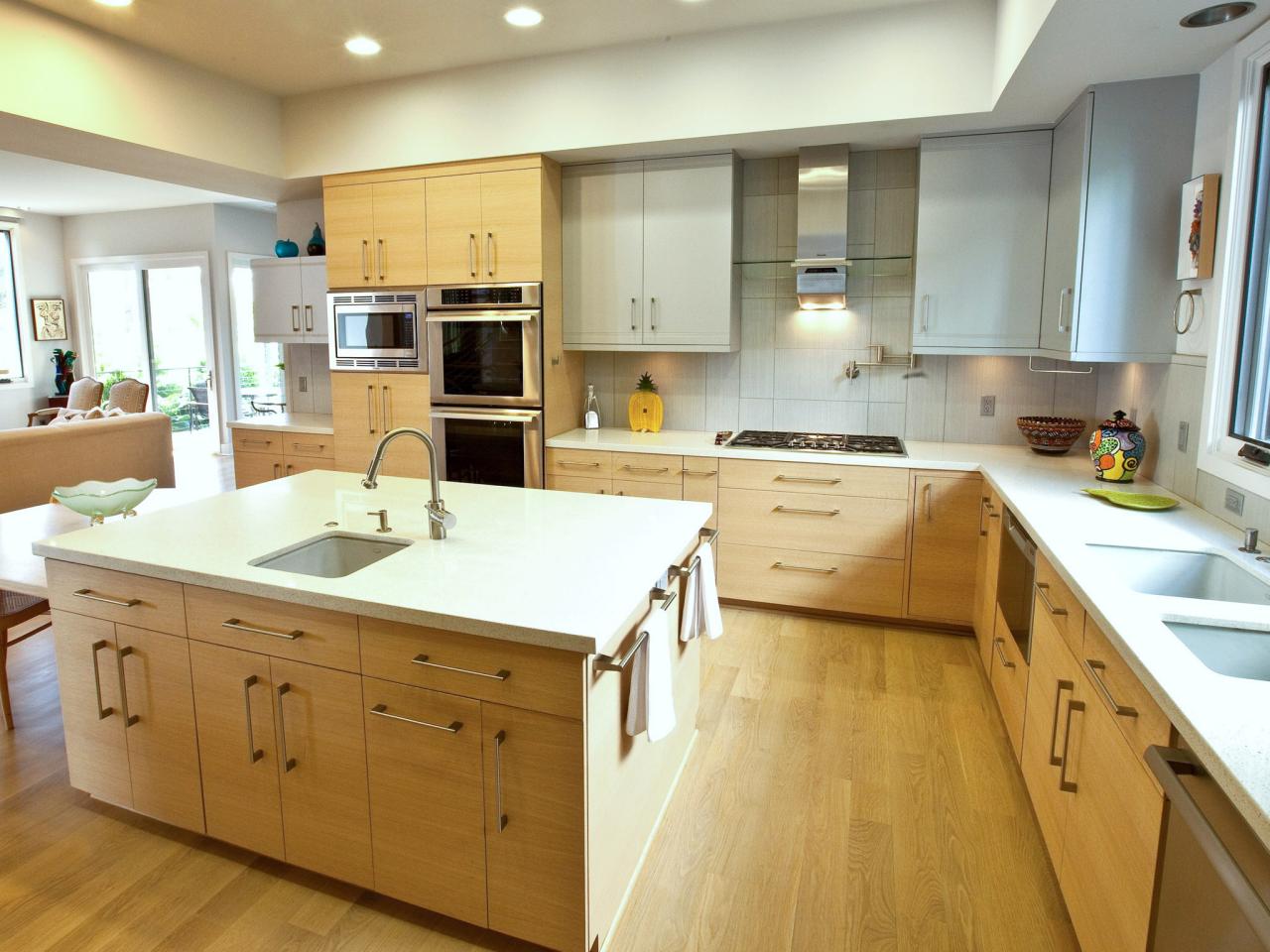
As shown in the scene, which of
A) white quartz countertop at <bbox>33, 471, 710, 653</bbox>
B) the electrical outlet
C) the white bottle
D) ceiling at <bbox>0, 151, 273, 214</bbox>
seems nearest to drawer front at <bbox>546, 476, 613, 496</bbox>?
the white bottle

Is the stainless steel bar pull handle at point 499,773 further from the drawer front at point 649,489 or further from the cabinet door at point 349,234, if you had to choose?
the cabinet door at point 349,234

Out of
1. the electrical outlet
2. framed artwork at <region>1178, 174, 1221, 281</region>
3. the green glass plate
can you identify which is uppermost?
framed artwork at <region>1178, 174, 1221, 281</region>

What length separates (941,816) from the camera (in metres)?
2.27

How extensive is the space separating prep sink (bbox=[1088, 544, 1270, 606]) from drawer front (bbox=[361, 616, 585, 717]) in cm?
134

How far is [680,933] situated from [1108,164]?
2.89m

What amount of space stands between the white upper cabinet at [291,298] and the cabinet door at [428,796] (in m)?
3.86

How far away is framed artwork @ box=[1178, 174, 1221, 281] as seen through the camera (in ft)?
7.94

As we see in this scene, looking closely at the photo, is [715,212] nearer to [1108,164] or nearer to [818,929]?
[1108,164]

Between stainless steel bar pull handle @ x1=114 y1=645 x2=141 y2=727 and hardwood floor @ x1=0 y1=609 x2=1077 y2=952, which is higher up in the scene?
stainless steel bar pull handle @ x1=114 y1=645 x2=141 y2=727

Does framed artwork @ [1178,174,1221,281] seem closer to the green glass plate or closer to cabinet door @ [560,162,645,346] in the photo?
the green glass plate

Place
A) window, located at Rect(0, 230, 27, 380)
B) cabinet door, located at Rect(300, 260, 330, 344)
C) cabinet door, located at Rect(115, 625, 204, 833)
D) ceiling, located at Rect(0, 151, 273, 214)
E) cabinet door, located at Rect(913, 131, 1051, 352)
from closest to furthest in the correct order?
cabinet door, located at Rect(115, 625, 204, 833) → cabinet door, located at Rect(913, 131, 1051, 352) → cabinet door, located at Rect(300, 260, 330, 344) → ceiling, located at Rect(0, 151, 273, 214) → window, located at Rect(0, 230, 27, 380)

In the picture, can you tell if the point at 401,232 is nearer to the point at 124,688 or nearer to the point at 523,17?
the point at 523,17

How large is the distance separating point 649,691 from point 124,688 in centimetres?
145

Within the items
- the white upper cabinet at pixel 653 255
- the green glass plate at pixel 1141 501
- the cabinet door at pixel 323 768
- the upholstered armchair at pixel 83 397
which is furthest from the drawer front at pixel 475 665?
the upholstered armchair at pixel 83 397
